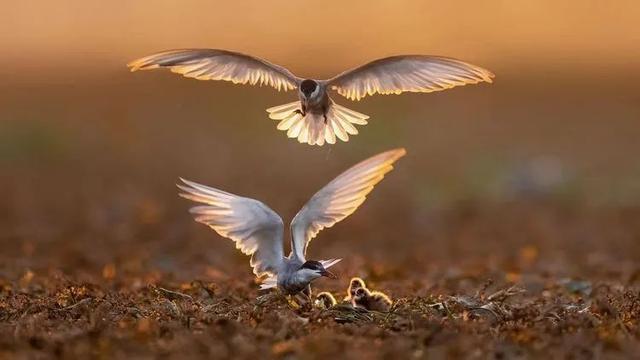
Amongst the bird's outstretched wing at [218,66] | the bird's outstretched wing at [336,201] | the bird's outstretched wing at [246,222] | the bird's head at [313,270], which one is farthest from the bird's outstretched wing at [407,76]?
the bird's head at [313,270]

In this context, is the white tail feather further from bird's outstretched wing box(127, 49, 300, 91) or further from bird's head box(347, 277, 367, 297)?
bird's outstretched wing box(127, 49, 300, 91)

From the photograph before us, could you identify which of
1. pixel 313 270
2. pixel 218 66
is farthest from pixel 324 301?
pixel 218 66

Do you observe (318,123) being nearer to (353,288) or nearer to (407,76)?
(407,76)

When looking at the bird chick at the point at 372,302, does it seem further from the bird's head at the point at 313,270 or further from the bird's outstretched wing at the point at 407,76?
the bird's outstretched wing at the point at 407,76

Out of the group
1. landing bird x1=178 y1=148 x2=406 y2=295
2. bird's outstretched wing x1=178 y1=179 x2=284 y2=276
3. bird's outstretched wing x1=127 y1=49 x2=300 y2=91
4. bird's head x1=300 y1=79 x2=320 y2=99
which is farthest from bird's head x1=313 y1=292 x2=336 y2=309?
bird's outstretched wing x1=127 y1=49 x2=300 y2=91

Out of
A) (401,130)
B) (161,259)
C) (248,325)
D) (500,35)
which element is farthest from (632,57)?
(248,325)

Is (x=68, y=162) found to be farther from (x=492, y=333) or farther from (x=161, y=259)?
(x=492, y=333)
